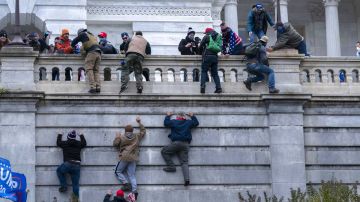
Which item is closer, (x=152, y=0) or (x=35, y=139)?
(x=35, y=139)

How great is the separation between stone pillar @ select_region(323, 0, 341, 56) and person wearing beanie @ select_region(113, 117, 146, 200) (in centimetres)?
2121

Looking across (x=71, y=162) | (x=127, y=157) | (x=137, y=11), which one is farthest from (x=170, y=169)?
(x=137, y=11)

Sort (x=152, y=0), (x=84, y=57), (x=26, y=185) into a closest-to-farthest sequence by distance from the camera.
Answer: (x=26, y=185) → (x=84, y=57) → (x=152, y=0)

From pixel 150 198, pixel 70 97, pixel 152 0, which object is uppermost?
pixel 152 0

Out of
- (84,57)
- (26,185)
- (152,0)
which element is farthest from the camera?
(152,0)

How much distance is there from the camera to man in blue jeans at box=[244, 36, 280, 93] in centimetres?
4003

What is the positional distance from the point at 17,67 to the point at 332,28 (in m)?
23.0

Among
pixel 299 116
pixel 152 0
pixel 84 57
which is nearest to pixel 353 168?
pixel 299 116

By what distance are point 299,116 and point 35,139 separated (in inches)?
307

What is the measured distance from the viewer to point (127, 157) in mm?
38594

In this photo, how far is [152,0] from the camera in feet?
178

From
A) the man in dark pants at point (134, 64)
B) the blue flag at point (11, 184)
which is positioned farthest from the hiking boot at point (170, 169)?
the blue flag at point (11, 184)

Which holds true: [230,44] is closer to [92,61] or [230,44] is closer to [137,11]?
[92,61]

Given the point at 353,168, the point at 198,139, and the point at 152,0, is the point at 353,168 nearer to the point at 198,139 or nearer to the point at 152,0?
the point at 198,139
